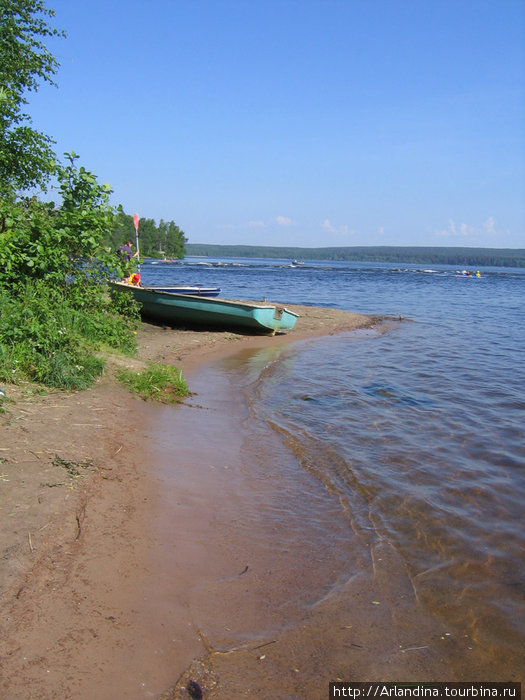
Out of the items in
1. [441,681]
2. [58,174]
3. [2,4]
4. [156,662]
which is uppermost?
[2,4]

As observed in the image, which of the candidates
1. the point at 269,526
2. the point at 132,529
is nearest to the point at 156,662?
the point at 132,529

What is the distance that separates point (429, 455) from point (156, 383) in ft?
12.6

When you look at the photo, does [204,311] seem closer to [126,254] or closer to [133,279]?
[133,279]

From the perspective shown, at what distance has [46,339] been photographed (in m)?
7.05

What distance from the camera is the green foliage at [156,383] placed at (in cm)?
766

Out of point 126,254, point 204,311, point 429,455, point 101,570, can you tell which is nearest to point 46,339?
point 126,254

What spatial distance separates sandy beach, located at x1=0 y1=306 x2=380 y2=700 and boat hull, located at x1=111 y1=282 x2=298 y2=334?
8.30m

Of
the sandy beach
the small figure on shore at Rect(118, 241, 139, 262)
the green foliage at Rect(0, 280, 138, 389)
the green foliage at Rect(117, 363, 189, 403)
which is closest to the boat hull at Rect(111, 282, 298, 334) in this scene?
the small figure on shore at Rect(118, 241, 139, 262)

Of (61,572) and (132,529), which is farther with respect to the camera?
(132,529)

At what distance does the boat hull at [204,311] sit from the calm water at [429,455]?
1.22 meters

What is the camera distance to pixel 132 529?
4.08m

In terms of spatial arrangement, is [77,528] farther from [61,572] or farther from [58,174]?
[58,174]

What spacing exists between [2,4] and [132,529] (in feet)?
41.7

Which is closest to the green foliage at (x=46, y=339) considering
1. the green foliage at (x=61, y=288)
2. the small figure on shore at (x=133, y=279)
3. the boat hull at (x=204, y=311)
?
the green foliage at (x=61, y=288)
